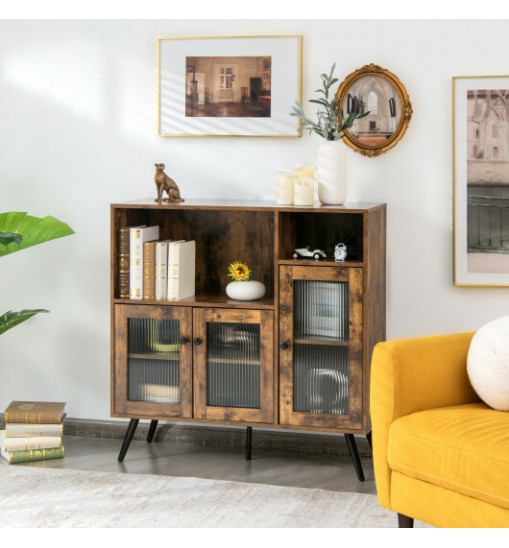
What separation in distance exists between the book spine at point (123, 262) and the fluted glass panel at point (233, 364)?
41 cm

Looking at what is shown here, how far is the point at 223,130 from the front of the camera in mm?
4324

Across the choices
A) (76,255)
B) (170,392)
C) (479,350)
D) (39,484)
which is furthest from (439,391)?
(76,255)

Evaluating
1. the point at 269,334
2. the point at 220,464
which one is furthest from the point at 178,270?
the point at 220,464

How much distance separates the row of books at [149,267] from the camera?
13.4 feet

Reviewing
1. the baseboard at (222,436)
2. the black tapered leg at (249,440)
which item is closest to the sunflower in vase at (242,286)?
the black tapered leg at (249,440)

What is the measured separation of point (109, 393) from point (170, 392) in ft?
1.97

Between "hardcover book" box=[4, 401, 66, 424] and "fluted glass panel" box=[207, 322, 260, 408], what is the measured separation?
74cm

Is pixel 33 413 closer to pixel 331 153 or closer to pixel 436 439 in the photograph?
pixel 331 153

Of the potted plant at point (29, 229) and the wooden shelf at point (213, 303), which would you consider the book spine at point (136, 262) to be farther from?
the potted plant at point (29, 229)

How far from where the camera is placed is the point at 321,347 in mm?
3916

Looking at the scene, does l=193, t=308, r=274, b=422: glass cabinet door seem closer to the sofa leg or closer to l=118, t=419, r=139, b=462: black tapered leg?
l=118, t=419, r=139, b=462: black tapered leg

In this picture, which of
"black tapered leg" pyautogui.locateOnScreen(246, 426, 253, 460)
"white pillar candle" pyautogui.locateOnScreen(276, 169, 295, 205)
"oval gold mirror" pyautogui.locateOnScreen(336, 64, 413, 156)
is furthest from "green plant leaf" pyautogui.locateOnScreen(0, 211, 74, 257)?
"oval gold mirror" pyautogui.locateOnScreen(336, 64, 413, 156)

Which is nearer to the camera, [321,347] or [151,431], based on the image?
[321,347]

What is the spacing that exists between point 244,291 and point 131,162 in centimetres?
88
